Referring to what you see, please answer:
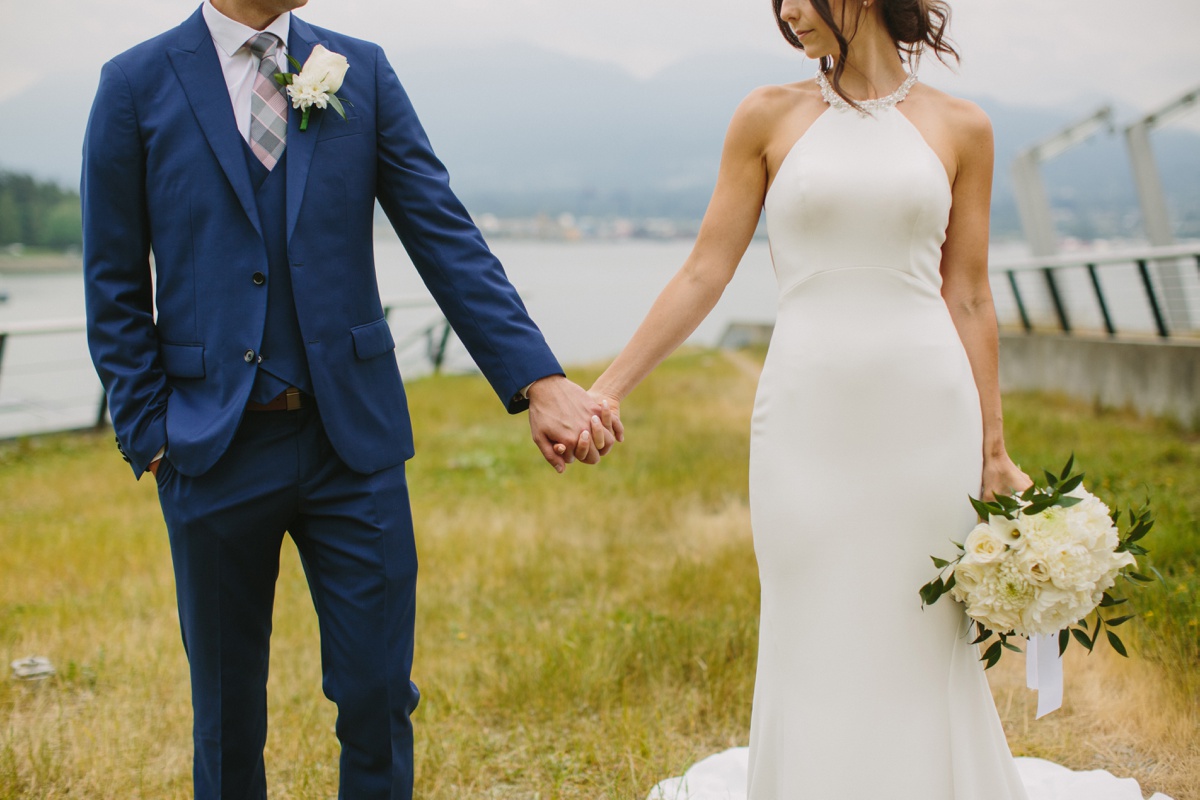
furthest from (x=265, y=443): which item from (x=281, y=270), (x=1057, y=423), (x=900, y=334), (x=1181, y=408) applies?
(x=1181, y=408)

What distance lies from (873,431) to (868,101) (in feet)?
2.84

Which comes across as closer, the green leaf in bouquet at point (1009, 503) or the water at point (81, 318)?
the green leaf in bouquet at point (1009, 503)

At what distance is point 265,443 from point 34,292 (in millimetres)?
13342

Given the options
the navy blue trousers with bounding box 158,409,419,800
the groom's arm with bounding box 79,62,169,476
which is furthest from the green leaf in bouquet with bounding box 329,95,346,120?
the navy blue trousers with bounding box 158,409,419,800

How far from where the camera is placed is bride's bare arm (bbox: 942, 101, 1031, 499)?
2646 millimetres

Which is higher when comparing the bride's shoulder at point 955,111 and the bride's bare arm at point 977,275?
the bride's shoulder at point 955,111

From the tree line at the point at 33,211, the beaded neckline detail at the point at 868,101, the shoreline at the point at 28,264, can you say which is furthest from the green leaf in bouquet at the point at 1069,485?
the tree line at the point at 33,211

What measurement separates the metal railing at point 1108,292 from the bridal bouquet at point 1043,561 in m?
7.27

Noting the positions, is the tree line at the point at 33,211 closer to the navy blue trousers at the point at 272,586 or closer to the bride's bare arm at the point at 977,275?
the navy blue trousers at the point at 272,586

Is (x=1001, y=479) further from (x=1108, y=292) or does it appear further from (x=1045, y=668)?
(x=1108, y=292)

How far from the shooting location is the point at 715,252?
285 cm

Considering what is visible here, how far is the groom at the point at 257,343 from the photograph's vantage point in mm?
2363

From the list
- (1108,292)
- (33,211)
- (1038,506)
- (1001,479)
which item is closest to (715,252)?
(1001,479)

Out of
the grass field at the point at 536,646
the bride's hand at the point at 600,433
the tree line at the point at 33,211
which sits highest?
the tree line at the point at 33,211
